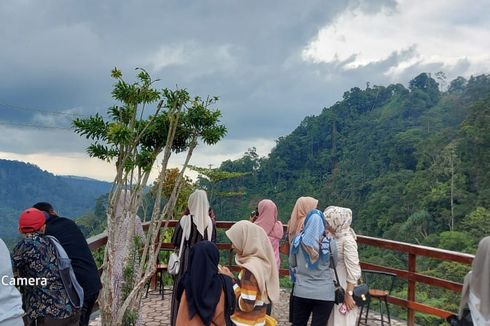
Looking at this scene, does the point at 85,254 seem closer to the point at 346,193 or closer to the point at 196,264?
the point at 196,264

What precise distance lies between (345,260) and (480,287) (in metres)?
1.01

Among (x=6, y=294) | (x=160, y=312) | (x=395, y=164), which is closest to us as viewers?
(x=6, y=294)

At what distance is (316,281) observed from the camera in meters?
3.03

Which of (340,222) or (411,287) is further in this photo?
(411,287)

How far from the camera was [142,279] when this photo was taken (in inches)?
150

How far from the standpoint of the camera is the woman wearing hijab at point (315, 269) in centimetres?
300

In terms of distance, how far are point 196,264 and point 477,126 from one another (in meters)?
26.9

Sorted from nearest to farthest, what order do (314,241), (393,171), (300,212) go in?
(314,241), (300,212), (393,171)

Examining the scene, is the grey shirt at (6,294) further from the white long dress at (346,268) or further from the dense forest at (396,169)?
the dense forest at (396,169)

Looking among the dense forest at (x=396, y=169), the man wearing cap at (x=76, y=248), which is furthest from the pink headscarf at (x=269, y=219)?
the dense forest at (x=396, y=169)

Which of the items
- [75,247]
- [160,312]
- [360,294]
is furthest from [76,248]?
[160,312]

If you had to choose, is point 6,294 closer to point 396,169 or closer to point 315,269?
point 315,269

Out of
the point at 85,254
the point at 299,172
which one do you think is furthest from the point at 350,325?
the point at 299,172

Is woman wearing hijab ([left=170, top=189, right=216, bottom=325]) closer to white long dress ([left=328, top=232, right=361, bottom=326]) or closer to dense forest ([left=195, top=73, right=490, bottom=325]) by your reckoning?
white long dress ([left=328, top=232, right=361, bottom=326])
